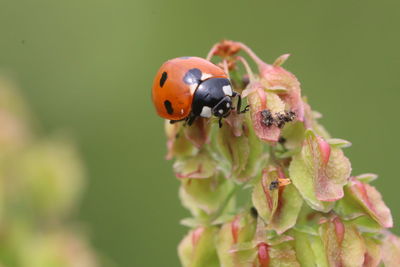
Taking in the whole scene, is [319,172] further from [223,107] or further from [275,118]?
[223,107]

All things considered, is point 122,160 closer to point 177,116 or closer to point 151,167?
point 151,167

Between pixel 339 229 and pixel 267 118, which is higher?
pixel 267 118

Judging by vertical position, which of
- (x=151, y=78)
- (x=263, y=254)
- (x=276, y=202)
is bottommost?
(x=151, y=78)

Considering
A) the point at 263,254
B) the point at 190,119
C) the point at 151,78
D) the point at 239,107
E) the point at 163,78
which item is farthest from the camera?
the point at 151,78

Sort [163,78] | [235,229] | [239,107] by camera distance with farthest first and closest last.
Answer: [163,78]
[239,107]
[235,229]

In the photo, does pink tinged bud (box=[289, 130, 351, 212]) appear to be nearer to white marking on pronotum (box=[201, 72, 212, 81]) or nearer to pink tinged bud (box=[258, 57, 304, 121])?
pink tinged bud (box=[258, 57, 304, 121])

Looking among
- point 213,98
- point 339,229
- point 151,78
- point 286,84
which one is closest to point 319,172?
point 339,229

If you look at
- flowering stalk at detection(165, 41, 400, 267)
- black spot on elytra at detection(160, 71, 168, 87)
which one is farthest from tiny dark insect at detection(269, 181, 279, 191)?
black spot on elytra at detection(160, 71, 168, 87)

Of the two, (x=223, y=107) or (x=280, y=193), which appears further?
(x=223, y=107)

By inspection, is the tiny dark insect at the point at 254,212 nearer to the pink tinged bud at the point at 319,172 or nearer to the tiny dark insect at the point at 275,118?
the pink tinged bud at the point at 319,172
